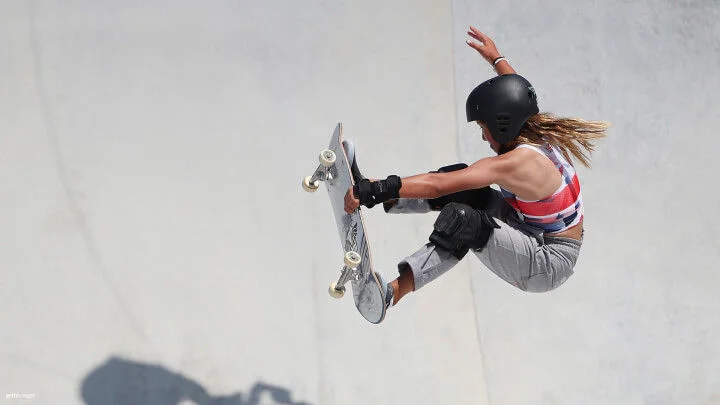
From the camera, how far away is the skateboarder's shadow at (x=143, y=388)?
5.88 meters

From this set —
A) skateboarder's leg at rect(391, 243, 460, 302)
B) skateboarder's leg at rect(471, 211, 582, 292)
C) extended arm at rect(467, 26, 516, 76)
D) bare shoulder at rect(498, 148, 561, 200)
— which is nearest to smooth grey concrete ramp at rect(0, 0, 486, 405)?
skateboarder's leg at rect(391, 243, 460, 302)

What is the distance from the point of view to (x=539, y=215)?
15.4 ft

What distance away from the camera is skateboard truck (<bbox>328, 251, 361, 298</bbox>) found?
4.48 meters

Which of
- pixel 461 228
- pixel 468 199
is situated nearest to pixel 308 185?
pixel 461 228

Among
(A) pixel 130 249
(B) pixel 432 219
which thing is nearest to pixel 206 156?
(A) pixel 130 249

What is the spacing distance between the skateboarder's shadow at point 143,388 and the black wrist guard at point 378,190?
2.50 metres

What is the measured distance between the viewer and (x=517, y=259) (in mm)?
4617

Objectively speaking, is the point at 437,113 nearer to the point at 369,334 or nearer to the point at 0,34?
the point at 369,334

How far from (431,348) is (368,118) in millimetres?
2193

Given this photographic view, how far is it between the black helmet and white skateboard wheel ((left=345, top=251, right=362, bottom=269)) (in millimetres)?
976

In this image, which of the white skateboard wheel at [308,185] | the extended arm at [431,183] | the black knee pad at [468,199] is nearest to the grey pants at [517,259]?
the black knee pad at [468,199]

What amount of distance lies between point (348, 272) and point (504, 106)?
124 cm

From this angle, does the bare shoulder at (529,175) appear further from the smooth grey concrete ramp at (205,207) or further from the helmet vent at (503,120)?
the smooth grey concrete ramp at (205,207)

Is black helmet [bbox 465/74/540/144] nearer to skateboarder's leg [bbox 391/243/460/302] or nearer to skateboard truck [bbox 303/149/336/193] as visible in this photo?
skateboarder's leg [bbox 391/243/460/302]
